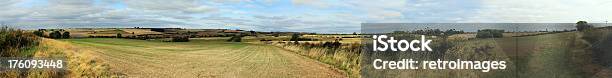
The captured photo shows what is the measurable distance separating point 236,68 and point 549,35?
9.59 meters

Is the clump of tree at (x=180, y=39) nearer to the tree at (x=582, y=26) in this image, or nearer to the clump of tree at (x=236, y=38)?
the clump of tree at (x=236, y=38)

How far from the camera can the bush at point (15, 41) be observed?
96.4ft

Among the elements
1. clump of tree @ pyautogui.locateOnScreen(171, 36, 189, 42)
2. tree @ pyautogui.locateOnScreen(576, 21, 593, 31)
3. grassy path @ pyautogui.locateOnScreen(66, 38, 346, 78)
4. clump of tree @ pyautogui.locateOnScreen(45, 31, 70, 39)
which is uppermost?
tree @ pyautogui.locateOnScreen(576, 21, 593, 31)

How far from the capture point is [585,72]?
19.9 m

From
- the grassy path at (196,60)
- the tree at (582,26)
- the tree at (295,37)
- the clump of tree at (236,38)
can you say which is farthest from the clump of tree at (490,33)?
the clump of tree at (236,38)

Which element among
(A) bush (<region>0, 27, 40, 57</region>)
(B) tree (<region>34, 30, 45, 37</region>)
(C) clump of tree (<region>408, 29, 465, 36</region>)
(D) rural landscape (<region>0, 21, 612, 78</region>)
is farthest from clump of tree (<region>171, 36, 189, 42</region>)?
(C) clump of tree (<region>408, 29, 465, 36</region>)

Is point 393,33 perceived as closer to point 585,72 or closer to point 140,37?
point 585,72

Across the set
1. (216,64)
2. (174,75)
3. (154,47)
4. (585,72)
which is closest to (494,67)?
(585,72)

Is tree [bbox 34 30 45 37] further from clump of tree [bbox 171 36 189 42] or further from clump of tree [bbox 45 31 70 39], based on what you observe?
clump of tree [bbox 171 36 189 42]

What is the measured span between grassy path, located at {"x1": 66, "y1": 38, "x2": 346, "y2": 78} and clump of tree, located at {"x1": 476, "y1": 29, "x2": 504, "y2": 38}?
173 inches

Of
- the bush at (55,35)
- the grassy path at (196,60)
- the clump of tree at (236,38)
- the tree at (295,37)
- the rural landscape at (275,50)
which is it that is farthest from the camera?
the tree at (295,37)

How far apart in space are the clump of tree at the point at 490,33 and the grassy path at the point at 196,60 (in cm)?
440

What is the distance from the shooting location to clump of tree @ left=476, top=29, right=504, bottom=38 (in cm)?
2050

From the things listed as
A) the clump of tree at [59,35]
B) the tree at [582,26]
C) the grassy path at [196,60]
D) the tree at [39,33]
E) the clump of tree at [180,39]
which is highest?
the tree at [582,26]
